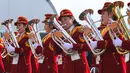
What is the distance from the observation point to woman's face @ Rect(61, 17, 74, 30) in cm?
675

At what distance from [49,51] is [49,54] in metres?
0.07

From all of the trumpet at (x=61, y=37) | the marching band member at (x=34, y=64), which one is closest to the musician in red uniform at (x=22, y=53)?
the marching band member at (x=34, y=64)

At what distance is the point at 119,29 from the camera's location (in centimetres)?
572

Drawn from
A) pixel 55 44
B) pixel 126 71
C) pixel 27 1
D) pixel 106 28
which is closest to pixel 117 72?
pixel 126 71

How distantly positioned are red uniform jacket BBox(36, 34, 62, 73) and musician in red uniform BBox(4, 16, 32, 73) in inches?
12.2

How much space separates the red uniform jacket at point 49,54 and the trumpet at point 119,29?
1.58 meters

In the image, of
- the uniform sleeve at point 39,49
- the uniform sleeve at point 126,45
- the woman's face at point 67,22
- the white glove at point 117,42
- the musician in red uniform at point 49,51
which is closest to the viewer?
the uniform sleeve at point 126,45

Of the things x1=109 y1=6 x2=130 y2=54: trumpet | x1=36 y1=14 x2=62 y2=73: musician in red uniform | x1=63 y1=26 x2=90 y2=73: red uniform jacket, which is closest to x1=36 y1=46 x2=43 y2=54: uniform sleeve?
x1=36 y1=14 x2=62 y2=73: musician in red uniform

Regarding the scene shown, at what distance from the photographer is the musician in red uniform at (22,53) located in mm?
8109

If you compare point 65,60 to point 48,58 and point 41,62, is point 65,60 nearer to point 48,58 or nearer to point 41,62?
point 48,58

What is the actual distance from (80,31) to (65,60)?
1.92 ft

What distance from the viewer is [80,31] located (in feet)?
21.4

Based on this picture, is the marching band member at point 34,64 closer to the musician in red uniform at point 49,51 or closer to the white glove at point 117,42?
the musician in red uniform at point 49,51

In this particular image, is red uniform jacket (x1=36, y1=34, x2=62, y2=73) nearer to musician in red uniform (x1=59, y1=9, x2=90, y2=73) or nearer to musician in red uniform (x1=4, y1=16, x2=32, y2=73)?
musician in red uniform (x1=4, y1=16, x2=32, y2=73)
